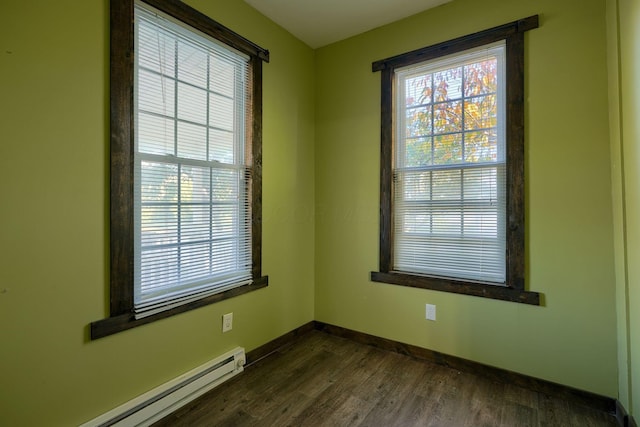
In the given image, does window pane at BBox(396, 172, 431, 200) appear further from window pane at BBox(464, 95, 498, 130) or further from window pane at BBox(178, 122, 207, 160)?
window pane at BBox(178, 122, 207, 160)

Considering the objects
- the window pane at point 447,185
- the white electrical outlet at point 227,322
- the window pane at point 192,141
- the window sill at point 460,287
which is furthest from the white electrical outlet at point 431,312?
the window pane at point 192,141

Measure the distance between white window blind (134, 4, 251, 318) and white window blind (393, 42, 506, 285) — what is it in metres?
1.27

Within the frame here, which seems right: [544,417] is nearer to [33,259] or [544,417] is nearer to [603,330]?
[603,330]

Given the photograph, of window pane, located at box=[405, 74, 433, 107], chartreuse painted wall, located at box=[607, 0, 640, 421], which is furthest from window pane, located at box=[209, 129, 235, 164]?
chartreuse painted wall, located at box=[607, 0, 640, 421]

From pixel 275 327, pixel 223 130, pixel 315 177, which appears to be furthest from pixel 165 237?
pixel 315 177

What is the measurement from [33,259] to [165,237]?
23.3 inches

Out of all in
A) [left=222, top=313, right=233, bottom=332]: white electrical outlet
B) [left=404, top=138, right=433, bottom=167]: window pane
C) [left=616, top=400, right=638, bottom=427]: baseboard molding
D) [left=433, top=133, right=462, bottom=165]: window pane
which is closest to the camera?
[left=616, top=400, right=638, bottom=427]: baseboard molding

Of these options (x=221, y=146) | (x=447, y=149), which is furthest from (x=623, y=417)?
(x=221, y=146)

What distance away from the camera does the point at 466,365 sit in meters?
2.26

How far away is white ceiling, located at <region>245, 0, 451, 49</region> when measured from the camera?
232cm

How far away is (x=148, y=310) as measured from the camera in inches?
69.0

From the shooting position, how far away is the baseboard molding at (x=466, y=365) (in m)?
1.83

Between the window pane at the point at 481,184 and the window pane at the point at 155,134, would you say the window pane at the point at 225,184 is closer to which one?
the window pane at the point at 155,134

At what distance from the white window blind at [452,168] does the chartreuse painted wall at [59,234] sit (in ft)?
5.98
